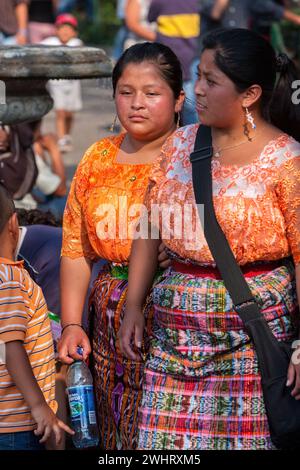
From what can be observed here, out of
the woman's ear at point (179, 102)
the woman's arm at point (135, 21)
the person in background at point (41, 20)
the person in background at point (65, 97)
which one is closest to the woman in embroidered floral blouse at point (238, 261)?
the woman's ear at point (179, 102)

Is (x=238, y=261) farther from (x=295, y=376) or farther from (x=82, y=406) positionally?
(x=82, y=406)

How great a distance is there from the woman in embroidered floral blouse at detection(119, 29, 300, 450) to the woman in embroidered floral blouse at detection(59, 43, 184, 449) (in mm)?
374

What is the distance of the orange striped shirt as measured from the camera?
11.0ft

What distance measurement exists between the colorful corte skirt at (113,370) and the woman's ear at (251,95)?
32.2 inches

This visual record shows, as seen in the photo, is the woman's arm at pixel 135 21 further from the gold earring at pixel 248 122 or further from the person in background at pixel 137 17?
the gold earring at pixel 248 122

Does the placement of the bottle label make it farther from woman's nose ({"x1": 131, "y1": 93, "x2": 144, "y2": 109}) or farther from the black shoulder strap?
woman's nose ({"x1": 131, "y1": 93, "x2": 144, "y2": 109})

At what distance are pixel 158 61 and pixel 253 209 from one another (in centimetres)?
Answer: 86

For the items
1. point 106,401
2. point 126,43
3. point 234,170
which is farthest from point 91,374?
point 126,43

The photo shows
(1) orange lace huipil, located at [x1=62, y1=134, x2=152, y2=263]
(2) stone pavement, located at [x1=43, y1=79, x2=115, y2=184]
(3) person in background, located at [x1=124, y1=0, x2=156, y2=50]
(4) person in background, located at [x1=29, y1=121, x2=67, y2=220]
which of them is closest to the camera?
(1) orange lace huipil, located at [x1=62, y1=134, x2=152, y2=263]

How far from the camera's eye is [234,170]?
3.35m

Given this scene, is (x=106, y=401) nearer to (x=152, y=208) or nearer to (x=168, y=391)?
(x=168, y=391)

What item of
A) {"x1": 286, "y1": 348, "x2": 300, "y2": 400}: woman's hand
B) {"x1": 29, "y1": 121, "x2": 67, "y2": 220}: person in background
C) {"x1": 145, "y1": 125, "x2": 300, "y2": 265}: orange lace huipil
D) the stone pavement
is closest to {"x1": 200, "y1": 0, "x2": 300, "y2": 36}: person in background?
the stone pavement
